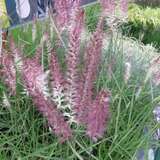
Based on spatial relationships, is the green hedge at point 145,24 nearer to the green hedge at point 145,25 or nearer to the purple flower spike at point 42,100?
the green hedge at point 145,25

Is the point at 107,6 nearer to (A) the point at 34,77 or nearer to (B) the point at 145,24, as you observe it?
(A) the point at 34,77

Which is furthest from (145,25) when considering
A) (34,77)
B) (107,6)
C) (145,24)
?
(34,77)

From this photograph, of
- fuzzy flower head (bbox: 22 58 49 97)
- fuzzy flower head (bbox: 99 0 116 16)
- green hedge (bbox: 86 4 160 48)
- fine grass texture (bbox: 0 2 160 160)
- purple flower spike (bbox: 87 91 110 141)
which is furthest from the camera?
green hedge (bbox: 86 4 160 48)

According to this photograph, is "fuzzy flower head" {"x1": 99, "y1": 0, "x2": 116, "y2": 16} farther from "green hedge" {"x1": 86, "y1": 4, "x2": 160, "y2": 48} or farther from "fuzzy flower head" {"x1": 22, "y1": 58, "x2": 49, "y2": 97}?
"green hedge" {"x1": 86, "y1": 4, "x2": 160, "y2": 48}

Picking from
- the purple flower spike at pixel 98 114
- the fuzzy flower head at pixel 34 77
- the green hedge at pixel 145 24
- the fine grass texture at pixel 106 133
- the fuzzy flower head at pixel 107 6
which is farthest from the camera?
the green hedge at pixel 145 24

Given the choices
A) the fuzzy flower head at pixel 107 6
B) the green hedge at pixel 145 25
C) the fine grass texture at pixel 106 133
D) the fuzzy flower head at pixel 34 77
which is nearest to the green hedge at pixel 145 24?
the green hedge at pixel 145 25

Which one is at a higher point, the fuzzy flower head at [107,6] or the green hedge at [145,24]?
the fuzzy flower head at [107,6]

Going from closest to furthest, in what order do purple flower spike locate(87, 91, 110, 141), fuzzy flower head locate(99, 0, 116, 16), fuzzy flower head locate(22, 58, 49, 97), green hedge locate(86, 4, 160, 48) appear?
1. purple flower spike locate(87, 91, 110, 141)
2. fuzzy flower head locate(22, 58, 49, 97)
3. fuzzy flower head locate(99, 0, 116, 16)
4. green hedge locate(86, 4, 160, 48)

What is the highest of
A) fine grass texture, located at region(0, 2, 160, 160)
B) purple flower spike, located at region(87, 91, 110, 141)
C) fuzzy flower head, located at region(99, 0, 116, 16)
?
fuzzy flower head, located at region(99, 0, 116, 16)

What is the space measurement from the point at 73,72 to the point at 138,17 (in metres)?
4.05

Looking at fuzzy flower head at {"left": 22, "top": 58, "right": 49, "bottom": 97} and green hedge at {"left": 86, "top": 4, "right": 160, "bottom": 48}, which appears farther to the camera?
green hedge at {"left": 86, "top": 4, "right": 160, "bottom": 48}

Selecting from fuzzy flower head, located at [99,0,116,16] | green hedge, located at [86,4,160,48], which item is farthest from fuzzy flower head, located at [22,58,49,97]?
green hedge, located at [86,4,160,48]

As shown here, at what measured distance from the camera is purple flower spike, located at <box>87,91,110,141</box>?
1.25 meters

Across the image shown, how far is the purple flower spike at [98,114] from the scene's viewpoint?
4.09 feet
